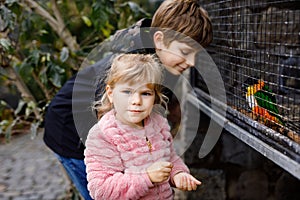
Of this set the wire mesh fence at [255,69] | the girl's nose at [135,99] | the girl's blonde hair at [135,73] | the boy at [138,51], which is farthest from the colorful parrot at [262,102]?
the girl's nose at [135,99]

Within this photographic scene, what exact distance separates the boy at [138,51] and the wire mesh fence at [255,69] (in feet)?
0.68

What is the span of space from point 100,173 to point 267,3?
1.16 m

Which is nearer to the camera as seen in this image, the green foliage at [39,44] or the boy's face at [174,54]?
the boy's face at [174,54]

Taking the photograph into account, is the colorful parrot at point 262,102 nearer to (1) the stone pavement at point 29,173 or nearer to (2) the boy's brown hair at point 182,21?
(2) the boy's brown hair at point 182,21

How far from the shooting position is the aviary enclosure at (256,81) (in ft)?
3.76

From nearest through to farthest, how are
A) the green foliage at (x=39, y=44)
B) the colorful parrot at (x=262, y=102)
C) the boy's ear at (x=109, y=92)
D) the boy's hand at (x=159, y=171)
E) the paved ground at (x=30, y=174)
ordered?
the boy's hand at (x=159, y=171)
the boy's ear at (x=109, y=92)
the colorful parrot at (x=262, y=102)
the green foliage at (x=39, y=44)
the paved ground at (x=30, y=174)

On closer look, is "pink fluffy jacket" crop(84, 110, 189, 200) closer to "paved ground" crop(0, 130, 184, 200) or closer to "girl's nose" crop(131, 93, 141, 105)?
"girl's nose" crop(131, 93, 141, 105)

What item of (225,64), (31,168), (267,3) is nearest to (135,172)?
(225,64)

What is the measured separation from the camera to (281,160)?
3.41 feet

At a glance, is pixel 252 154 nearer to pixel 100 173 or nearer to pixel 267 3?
pixel 267 3

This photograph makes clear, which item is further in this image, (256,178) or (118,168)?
(256,178)

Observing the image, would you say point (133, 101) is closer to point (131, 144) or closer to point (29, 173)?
point (131, 144)

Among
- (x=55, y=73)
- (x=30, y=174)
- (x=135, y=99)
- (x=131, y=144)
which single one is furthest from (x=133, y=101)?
(x=30, y=174)

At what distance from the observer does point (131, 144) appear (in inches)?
40.9
